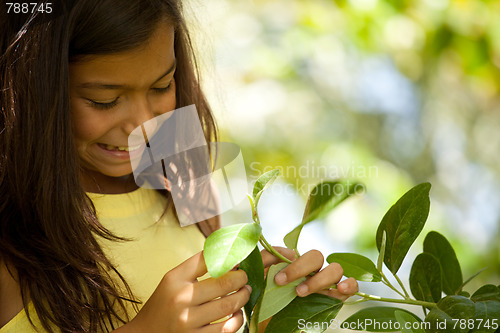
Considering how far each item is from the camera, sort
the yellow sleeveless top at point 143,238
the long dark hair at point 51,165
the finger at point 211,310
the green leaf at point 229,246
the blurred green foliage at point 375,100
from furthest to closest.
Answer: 1. the blurred green foliage at point 375,100
2. the yellow sleeveless top at point 143,238
3. the long dark hair at point 51,165
4. the finger at point 211,310
5. the green leaf at point 229,246

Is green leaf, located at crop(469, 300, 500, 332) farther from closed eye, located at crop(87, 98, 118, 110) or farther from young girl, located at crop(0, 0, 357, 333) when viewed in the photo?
closed eye, located at crop(87, 98, 118, 110)

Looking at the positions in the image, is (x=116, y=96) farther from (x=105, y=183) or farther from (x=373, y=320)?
(x=373, y=320)

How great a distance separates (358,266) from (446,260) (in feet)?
0.33

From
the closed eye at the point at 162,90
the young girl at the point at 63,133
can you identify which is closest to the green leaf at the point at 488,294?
the young girl at the point at 63,133

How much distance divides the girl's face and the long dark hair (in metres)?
0.02

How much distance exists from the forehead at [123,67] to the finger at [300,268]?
1.03 ft

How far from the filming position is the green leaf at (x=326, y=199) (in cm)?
60

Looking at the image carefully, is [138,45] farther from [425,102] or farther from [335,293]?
[425,102]

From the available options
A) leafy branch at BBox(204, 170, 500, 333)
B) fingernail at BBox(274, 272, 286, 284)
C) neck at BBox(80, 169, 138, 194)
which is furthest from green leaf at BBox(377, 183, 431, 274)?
neck at BBox(80, 169, 138, 194)

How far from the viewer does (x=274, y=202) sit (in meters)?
1.90

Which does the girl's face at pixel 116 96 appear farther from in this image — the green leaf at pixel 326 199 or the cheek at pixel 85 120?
the green leaf at pixel 326 199

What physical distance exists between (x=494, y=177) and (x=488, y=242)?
279mm

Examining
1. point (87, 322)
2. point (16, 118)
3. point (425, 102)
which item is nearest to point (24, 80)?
point (16, 118)

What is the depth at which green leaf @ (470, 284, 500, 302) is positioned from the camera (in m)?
0.56
